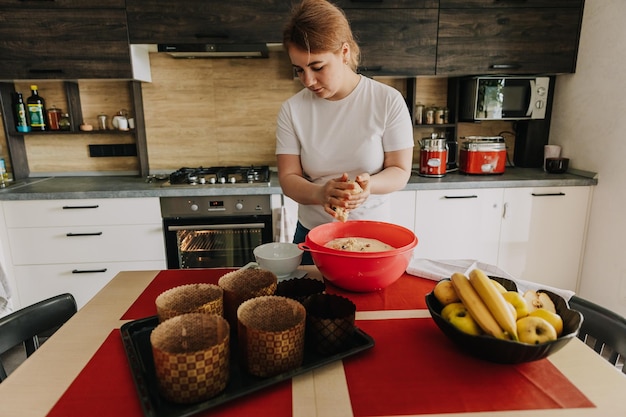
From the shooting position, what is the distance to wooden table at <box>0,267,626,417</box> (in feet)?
2.16

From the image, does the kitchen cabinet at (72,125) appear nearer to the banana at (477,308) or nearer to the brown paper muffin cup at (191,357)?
the brown paper muffin cup at (191,357)

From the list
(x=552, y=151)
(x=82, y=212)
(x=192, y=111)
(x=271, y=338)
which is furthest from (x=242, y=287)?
(x=552, y=151)

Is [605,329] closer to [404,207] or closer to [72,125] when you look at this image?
[404,207]

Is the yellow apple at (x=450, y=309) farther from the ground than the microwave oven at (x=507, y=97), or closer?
closer

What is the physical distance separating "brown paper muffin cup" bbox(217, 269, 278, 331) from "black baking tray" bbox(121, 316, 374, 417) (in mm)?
61

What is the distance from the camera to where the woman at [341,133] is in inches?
51.9

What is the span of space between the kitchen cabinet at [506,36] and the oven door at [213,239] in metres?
1.50

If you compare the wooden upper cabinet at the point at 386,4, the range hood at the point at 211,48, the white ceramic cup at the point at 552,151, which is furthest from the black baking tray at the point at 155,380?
the white ceramic cup at the point at 552,151

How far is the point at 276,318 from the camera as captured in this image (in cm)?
76

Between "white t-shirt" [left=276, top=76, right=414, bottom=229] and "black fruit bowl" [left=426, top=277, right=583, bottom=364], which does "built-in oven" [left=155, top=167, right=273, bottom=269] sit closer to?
"white t-shirt" [left=276, top=76, right=414, bottom=229]

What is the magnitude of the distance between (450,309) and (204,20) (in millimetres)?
2182

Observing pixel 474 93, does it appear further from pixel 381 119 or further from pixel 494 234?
pixel 381 119

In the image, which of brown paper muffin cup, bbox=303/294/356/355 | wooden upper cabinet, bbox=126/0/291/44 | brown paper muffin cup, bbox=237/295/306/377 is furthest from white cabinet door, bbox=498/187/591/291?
brown paper muffin cup, bbox=237/295/306/377

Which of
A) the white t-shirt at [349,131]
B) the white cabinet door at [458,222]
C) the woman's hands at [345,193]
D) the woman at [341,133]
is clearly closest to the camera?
the woman's hands at [345,193]
